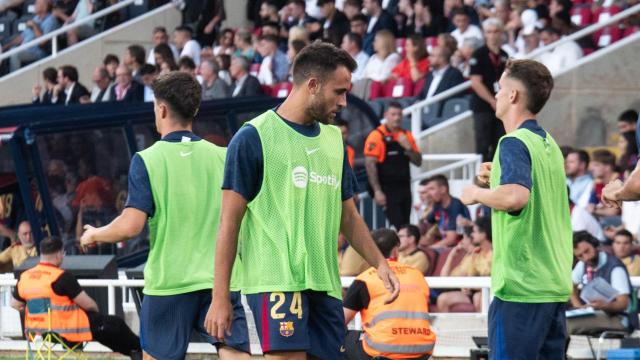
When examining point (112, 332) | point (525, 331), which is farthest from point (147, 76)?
point (525, 331)

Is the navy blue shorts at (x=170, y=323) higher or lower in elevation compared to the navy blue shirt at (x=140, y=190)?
lower

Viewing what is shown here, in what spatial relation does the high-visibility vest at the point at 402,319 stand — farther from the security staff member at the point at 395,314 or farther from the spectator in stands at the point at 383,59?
the spectator in stands at the point at 383,59

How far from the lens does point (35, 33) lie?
24.4 m

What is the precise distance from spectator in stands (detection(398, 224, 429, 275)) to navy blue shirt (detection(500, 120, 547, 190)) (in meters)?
6.96

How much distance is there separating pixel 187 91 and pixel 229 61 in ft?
40.3

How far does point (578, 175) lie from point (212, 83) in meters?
5.77

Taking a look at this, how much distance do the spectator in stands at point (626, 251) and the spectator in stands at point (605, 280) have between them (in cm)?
88

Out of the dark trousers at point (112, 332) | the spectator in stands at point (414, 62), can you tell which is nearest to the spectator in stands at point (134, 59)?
the spectator in stands at point (414, 62)

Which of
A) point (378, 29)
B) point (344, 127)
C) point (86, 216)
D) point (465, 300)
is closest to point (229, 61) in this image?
point (378, 29)

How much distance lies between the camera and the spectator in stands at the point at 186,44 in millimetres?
21163

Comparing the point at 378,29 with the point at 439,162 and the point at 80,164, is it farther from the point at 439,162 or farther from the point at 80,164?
the point at 80,164

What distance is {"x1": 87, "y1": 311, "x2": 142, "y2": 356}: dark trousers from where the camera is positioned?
11.4 meters

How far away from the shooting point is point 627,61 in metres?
17.3

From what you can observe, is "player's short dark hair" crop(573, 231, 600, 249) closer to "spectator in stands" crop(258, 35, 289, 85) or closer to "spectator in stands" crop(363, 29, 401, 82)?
"spectator in stands" crop(363, 29, 401, 82)
